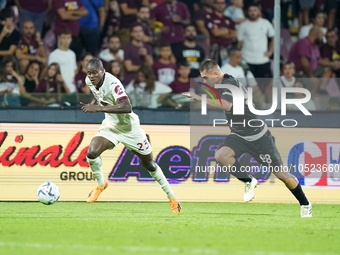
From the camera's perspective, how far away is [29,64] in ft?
39.7

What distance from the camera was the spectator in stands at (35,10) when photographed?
1331 cm

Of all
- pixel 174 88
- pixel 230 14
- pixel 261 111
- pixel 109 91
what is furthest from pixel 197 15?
pixel 109 91

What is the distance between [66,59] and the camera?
40.9ft

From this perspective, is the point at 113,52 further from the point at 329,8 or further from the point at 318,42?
the point at 329,8

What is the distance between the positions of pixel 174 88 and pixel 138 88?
0.86 meters

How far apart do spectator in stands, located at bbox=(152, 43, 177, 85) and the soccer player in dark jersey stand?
15.0 feet

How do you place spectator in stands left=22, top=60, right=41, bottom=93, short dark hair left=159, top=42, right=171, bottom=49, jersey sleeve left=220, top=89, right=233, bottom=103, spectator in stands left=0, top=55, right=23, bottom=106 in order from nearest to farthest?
1. jersey sleeve left=220, top=89, right=233, bottom=103
2. spectator in stands left=0, top=55, right=23, bottom=106
3. spectator in stands left=22, top=60, right=41, bottom=93
4. short dark hair left=159, top=42, right=171, bottom=49

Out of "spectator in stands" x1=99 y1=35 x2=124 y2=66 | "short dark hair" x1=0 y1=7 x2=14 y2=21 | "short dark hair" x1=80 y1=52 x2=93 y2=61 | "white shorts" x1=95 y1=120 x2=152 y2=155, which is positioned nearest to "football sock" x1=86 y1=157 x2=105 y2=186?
"white shorts" x1=95 y1=120 x2=152 y2=155

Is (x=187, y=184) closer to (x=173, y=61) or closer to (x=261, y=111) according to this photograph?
(x=261, y=111)

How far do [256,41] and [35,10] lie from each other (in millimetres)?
5214

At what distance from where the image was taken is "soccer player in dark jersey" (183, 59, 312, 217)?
796 cm

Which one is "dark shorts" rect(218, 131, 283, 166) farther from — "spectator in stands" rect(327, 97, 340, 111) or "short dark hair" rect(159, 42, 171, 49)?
"short dark hair" rect(159, 42, 171, 49)

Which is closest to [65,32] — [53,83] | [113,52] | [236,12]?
[113,52]

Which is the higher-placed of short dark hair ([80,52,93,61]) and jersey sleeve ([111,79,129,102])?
jersey sleeve ([111,79,129,102])
